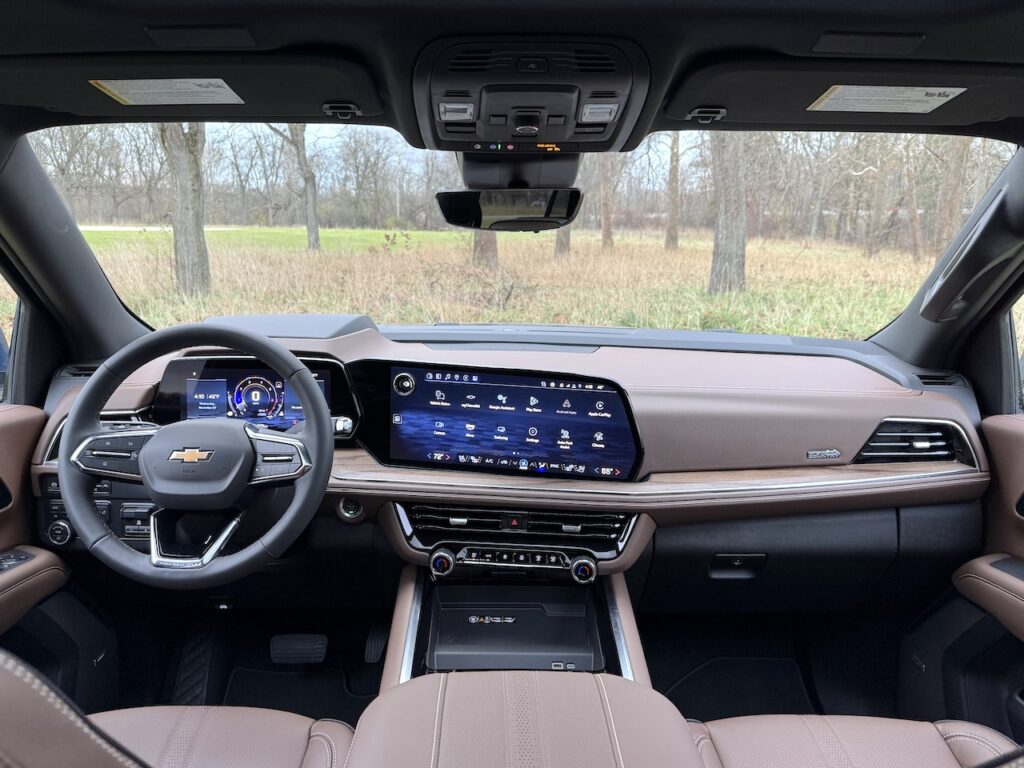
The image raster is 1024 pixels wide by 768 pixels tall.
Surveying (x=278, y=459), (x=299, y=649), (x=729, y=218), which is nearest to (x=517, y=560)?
(x=278, y=459)

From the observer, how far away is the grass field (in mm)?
2604

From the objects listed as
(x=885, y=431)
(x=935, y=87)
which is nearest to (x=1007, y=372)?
(x=885, y=431)

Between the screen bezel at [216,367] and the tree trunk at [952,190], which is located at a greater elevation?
the tree trunk at [952,190]

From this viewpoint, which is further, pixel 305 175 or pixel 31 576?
pixel 305 175

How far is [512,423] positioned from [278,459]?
791 mm

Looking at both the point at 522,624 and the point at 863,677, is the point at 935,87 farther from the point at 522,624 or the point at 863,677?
the point at 863,677

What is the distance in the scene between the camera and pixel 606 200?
2.49 m

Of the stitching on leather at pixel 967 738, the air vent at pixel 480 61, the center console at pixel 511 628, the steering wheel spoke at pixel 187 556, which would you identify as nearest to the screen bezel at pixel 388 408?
the center console at pixel 511 628

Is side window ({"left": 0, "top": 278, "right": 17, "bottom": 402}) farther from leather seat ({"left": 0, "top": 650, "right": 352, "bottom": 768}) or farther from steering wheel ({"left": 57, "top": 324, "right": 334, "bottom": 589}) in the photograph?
leather seat ({"left": 0, "top": 650, "right": 352, "bottom": 768})

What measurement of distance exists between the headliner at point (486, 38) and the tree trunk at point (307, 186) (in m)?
0.30

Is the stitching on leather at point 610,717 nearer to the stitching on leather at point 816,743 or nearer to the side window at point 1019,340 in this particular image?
the stitching on leather at point 816,743

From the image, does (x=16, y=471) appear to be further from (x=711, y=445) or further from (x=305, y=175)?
(x=711, y=445)

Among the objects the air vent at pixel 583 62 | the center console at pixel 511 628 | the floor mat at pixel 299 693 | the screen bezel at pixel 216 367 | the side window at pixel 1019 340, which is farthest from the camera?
the floor mat at pixel 299 693

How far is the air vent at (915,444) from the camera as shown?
8.35 ft
